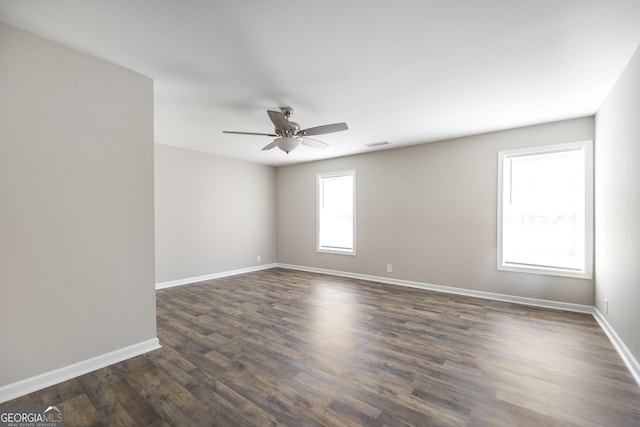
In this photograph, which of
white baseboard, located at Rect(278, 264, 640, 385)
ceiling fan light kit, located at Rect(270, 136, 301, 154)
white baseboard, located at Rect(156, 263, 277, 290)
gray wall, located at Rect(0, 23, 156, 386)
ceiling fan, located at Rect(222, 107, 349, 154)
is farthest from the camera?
white baseboard, located at Rect(156, 263, 277, 290)

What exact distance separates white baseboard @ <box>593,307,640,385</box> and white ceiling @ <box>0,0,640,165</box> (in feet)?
8.12

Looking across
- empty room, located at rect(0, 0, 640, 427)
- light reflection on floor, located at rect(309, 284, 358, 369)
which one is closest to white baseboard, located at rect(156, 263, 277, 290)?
empty room, located at rect(0, 0, 640, 427)

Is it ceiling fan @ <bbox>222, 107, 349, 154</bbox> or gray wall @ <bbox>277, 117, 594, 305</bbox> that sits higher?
ceiling fan @ <bbox>222, 107, 349, 154</bbox>

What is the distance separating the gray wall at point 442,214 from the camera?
390cm

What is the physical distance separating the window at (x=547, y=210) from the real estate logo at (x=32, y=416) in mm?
5057

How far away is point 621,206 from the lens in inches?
101

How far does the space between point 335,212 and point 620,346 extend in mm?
4611

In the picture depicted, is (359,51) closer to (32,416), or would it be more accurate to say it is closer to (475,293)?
(32,416)

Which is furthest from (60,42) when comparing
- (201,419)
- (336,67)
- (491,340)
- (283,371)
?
(491,340)

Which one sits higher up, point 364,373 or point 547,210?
point 547,210

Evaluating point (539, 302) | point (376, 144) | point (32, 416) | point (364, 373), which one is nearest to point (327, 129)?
point (376, 144)

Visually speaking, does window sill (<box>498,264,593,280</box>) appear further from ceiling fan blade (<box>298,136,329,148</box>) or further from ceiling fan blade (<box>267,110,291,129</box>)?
ceiling fan blade (<box>267,110,291,129</box>)

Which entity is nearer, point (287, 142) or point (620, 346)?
point (620, 346)

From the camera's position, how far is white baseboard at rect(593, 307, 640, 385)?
2.14 metres
